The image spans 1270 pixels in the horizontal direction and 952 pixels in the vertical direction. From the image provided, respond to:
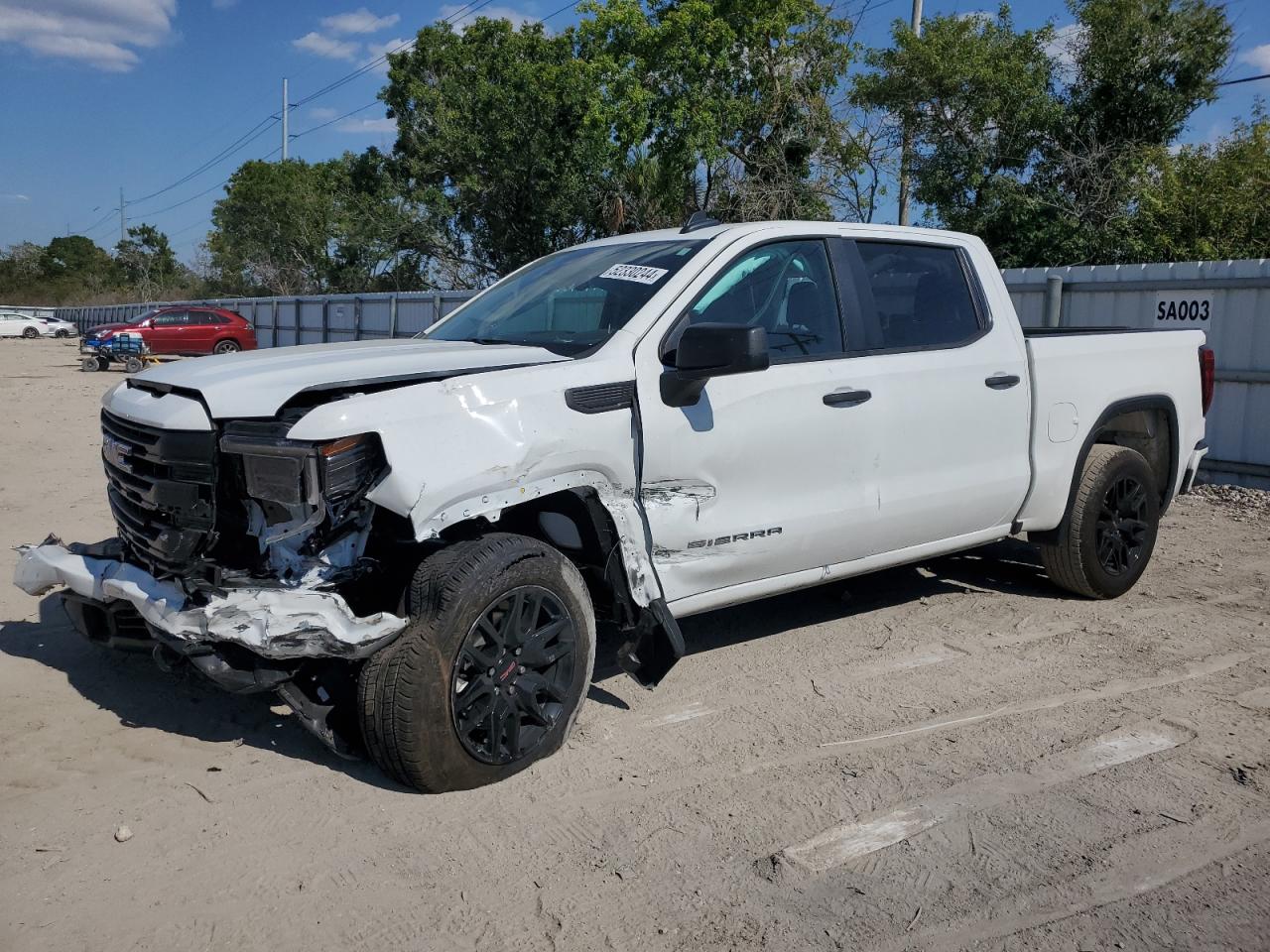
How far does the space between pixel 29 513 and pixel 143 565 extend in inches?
178

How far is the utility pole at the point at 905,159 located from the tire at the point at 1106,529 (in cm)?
2043

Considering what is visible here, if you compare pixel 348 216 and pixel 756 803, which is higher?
pixel 348 216

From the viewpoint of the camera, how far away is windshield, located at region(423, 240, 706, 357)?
171 inches

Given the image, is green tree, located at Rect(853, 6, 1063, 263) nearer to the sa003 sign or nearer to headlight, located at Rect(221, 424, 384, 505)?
the sa003 sign

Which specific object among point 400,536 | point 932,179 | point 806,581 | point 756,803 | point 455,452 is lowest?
point 756,803

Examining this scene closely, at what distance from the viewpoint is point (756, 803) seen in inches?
145

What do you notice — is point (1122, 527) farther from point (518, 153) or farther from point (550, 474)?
point (518, 153)

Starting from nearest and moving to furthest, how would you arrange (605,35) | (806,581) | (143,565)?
(143,565)
(806,581)
(605,35)

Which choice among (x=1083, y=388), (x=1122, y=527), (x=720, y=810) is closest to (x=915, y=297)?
(x=1083, y=388)

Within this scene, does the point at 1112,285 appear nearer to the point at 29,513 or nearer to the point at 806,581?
the point at 806,581

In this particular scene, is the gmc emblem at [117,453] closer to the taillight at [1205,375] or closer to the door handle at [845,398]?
the door handle at [845,398]

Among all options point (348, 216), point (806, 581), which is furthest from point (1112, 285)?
point (348, 216)

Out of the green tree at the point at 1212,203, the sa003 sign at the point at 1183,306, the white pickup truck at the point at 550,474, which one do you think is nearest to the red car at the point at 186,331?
the green tree at the point at 1212,203

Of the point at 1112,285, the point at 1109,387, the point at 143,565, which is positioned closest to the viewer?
the point at 143,565
